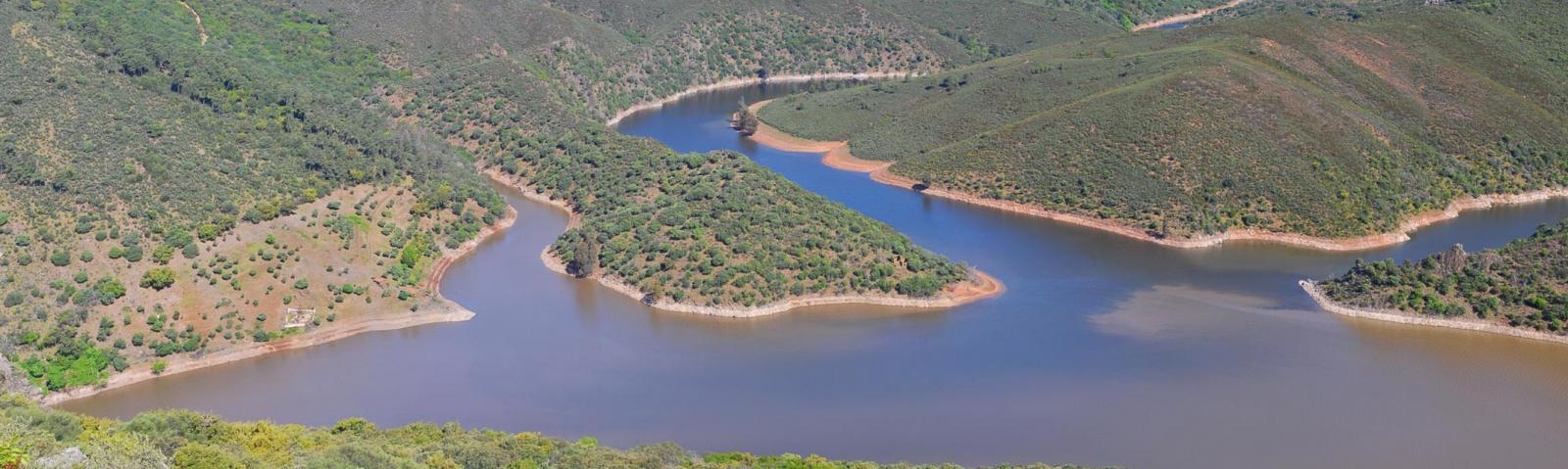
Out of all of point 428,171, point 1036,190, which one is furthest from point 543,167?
point 1036,190

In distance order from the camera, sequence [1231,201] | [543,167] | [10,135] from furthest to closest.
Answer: [543,167]
[1231,201]
[10,135]

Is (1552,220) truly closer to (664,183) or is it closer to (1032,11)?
(664,183)

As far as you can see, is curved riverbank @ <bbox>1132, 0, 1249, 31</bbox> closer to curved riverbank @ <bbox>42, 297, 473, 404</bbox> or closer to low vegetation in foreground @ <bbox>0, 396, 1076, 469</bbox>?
curved riverbank @ <bbox>42, 297, 473, 404</bbox>

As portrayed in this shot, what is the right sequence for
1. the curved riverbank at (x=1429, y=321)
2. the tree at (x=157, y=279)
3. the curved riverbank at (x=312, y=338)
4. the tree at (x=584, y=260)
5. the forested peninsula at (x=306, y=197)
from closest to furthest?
the curved riverbank at (x=312, y=338)
the forested peninsula at (x=306, y=197)
the tree at (x=157, y=279)
the curved riverbank at (x=1429, y=321)
the tree at (x=584, y=260)

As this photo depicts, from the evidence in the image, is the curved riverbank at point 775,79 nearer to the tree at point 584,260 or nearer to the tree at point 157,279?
the tree at point 584,260

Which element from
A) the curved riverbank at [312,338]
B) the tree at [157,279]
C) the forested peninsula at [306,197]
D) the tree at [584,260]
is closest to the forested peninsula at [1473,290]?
the forested peninsula at [306,197]

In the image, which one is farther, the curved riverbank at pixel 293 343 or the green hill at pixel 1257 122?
the green hill at pixel 1257 122
